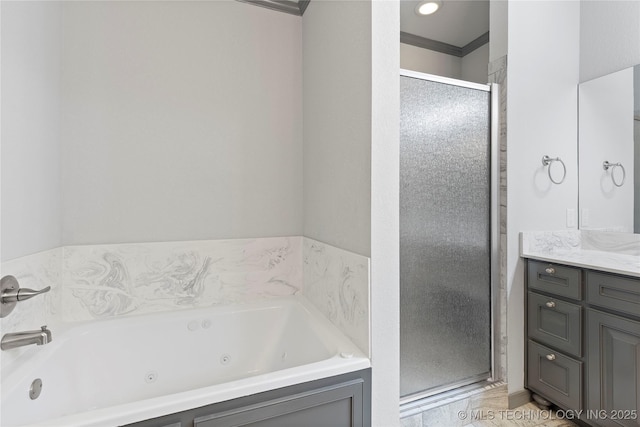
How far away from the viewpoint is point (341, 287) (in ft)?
4.72

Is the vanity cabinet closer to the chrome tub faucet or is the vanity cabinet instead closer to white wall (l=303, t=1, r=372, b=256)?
white wall (l=303, t=1, r=372, b=256)

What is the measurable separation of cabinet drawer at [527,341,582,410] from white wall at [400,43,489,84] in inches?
82.1

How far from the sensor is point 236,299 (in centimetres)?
189

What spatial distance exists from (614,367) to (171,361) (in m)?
2.29

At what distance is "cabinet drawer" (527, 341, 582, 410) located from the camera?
173cm

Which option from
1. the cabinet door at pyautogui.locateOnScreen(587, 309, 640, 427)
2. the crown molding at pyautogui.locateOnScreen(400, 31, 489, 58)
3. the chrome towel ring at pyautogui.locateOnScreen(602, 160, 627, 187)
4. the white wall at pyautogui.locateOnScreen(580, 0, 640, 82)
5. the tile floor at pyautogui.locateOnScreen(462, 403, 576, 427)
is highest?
the crown molding at pyautogui.locateOnScreen(400, 31, 489, 58)

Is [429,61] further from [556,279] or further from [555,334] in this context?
[555,334]

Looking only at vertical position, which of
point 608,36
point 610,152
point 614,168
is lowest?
point 614,168

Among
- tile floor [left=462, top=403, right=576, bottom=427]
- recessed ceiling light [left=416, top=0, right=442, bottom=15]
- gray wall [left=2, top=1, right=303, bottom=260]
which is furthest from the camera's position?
recessed ceiling light [left=416, top=0, right=442, bottom=15]

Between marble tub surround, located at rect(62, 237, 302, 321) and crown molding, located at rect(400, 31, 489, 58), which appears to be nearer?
marble tub surround, located at rect(62, 237, 302, 321)

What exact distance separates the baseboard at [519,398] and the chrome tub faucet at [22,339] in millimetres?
2436

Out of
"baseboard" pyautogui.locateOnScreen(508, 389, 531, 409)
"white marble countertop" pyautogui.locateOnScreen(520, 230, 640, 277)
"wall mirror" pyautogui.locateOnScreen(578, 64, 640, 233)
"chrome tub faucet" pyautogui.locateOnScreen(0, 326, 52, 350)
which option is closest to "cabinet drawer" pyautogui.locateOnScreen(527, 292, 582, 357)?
"white marble countertop" pyautogui.locateOnScreen(520, 230, 640, 277)

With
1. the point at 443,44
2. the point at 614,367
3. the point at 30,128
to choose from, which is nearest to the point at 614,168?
the point at 614,367

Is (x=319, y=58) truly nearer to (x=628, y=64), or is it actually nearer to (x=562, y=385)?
(x=628, y=64)
